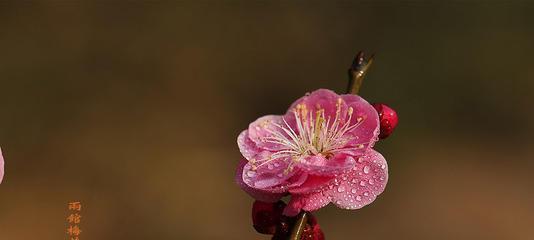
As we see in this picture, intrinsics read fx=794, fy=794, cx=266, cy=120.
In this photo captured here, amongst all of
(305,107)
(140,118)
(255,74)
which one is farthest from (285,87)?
Result: (305,107)

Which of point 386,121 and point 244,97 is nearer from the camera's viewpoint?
point 386,121

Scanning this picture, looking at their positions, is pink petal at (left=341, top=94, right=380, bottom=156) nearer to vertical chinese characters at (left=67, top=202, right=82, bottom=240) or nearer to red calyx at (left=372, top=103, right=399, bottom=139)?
red calyx at (left=372, top=103, right=399, bottom=139)

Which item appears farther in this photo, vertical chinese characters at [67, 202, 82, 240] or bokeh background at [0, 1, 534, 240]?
bokeh background at [0, 1, 534, 240]

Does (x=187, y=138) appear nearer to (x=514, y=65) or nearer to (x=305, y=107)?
(x=514, y=65)

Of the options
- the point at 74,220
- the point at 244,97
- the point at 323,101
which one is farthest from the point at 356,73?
the point at 244,97

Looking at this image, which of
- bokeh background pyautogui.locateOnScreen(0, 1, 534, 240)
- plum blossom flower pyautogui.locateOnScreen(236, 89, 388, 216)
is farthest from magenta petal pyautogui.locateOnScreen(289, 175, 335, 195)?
bokeh background pyautogui.locateOnScreen(0, 1, 534, 240)

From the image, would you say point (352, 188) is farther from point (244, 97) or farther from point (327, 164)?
point (244, 97)

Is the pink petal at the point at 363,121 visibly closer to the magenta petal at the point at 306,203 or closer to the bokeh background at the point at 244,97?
the magenta petal at the point at 306,203
